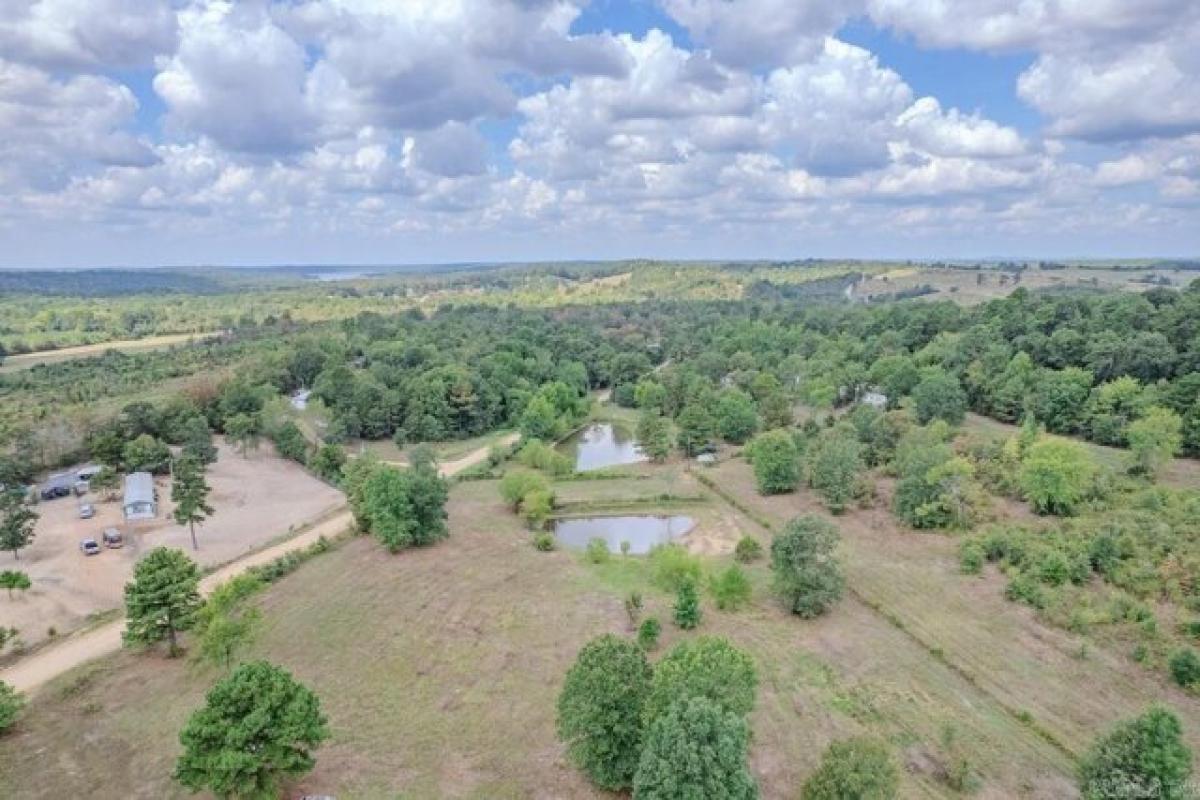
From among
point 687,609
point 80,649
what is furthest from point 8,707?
point 687,609

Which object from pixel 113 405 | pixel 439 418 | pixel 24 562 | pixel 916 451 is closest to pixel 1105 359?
pixel 916 451

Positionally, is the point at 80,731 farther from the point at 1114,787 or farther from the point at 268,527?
the point at 1114,787

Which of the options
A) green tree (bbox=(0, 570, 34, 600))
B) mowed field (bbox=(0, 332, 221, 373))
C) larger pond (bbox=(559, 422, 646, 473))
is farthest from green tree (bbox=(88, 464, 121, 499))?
mowed field (bbox=(0, 332, 221, 373))

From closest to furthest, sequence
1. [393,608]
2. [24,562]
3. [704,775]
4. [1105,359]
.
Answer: [704,775] → [393,608] → [24,562] → [1105,359]

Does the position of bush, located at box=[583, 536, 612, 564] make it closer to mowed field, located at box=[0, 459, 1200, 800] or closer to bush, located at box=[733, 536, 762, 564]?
mowed field, located at box=[0, 459, 1200, 800]

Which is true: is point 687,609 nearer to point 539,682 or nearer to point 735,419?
point 539,682

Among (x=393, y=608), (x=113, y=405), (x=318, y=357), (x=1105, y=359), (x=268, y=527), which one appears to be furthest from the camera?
(x=318, y=357)

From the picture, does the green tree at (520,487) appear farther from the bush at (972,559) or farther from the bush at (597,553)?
the bush at (972,559)
